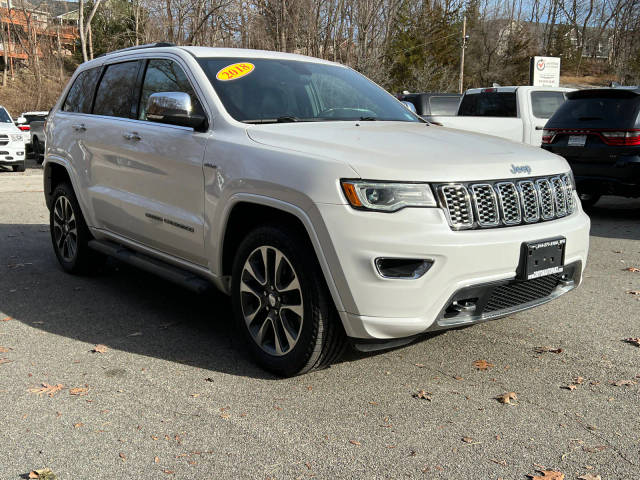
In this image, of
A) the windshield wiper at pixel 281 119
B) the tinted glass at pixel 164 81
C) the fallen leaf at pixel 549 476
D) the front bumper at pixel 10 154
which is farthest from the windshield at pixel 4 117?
the fallen leaf at pixel 549 476

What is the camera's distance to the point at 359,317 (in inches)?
134

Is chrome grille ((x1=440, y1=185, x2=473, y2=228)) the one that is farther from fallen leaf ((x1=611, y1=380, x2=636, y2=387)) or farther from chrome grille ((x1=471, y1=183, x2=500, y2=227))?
fallen leaf ((x1=611, y1=380, x2=636, y2=387))

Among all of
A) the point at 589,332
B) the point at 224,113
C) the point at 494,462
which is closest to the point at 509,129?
the point at 589,332

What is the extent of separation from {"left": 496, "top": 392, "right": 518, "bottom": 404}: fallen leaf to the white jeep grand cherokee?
0.45 m

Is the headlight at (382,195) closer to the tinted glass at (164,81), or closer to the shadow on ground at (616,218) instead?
the tinted glass at (164,81)

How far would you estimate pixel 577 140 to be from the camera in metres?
9.33

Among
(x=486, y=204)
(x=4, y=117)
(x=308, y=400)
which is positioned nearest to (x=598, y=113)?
(x=486, y=204)

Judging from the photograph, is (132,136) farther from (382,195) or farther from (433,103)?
(433,103)

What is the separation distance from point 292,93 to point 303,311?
171 cm

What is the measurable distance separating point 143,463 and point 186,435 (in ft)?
0.96

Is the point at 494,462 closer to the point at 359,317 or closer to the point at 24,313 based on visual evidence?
the point at 359,317

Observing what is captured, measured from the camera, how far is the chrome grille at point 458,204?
3.43 metres

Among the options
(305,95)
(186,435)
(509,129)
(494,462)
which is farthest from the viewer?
(509,129)

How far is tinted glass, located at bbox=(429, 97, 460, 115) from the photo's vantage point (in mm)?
16359
